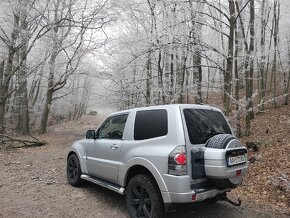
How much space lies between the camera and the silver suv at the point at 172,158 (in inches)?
186

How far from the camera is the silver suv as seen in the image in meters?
4.72

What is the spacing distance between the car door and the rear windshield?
58.5 inches

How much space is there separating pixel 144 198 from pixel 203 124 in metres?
1.59

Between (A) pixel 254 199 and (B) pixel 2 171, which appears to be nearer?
(A) pixel 254 199

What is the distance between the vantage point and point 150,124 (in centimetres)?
542

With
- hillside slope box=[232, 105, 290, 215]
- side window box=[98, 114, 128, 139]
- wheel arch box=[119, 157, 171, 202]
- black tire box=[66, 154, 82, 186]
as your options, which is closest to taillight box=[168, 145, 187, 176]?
wheel arch box=[119, 157, 171, 202]

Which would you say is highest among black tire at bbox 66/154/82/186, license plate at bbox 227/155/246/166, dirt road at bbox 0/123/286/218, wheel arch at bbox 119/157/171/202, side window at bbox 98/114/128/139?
side window at bbox 98/114/128/139

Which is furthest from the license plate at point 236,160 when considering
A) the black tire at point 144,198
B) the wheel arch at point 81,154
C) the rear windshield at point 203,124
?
the wheel arch at point 81,154

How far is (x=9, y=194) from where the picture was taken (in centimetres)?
707

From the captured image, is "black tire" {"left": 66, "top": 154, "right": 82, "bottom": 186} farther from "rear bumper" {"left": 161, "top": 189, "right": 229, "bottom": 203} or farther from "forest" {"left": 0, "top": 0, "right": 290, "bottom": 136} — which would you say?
"forest" {"left": 0, "top": 0, "right": 290, "bottom": 136}

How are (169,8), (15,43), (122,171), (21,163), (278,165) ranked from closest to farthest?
(122,171), (278,165), (21,163), (169,8), (15,43)

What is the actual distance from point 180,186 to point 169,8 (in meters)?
11.0

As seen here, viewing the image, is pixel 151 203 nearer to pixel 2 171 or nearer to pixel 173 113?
pixel 173 113

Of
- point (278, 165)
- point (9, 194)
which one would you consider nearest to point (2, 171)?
point (9, 194)
